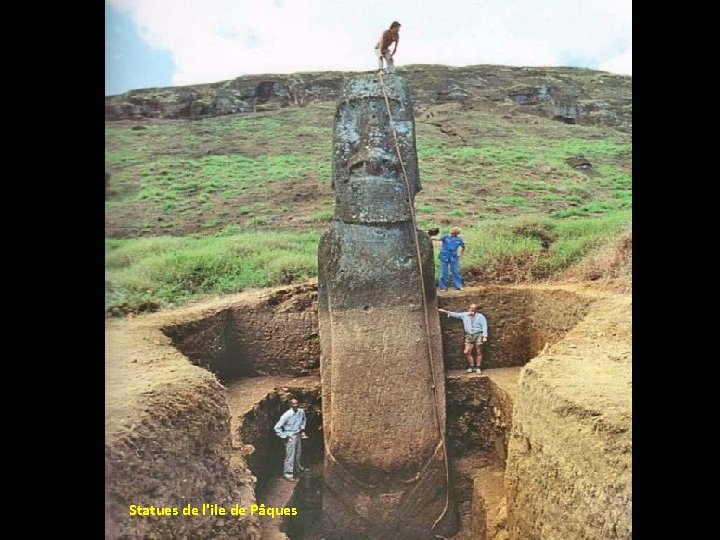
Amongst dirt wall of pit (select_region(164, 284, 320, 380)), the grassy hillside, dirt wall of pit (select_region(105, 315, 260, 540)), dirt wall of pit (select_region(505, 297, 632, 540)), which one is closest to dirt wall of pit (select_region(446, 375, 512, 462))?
dirt wall of pit (select_region(505, 297, 632, 540))

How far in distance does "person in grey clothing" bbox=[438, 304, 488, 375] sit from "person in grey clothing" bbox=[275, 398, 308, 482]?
6.76ft

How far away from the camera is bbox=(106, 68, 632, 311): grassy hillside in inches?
285

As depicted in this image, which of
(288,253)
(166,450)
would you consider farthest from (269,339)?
(166,450)

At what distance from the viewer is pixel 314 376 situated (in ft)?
23.9

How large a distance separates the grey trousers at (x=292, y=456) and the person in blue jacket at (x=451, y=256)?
269 cm

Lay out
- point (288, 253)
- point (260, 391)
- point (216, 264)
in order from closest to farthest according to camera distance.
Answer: point (260, 391) < point (216, 264) < point (288, 253)

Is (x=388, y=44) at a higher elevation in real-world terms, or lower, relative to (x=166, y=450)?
higher

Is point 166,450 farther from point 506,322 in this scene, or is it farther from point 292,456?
point 506,322

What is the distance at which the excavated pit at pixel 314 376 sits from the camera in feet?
19.2

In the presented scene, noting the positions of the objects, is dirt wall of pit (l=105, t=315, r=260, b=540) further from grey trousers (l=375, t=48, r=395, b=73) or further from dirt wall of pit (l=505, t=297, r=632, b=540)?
grey trousers (l=375, t=48, r=395, b=73)

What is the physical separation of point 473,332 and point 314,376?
1998 mm
